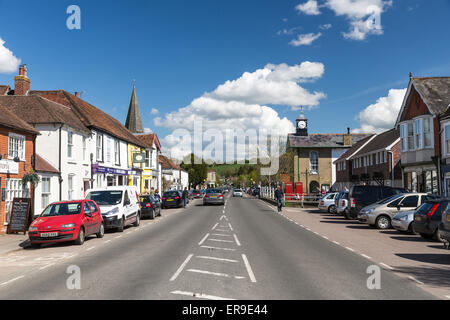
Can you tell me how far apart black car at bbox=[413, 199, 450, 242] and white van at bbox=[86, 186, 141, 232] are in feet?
39.5

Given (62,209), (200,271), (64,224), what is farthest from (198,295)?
(62,209)

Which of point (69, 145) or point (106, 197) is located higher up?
point (69, 145)

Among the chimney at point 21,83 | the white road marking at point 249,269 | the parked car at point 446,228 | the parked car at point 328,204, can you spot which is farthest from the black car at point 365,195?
the chimney at point 21,83

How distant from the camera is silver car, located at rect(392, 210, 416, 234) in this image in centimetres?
1727

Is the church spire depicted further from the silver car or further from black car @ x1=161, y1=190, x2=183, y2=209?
the silver car

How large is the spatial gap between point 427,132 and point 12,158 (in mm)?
24681

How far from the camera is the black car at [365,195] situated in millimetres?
22953

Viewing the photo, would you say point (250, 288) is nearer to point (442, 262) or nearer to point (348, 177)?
point (442, 262)

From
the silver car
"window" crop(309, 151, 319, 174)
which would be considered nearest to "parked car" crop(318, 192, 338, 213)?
the silver car

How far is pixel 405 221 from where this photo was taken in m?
17.3

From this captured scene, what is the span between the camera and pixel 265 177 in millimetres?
72250

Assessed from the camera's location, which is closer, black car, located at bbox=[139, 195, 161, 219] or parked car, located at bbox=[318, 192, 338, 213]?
black car, located at bbox=[139, 195, 161, 219]

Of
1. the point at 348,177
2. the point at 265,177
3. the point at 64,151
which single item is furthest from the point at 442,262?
the point at 265,177

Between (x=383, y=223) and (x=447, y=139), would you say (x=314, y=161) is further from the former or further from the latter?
(x=383, y=223)
